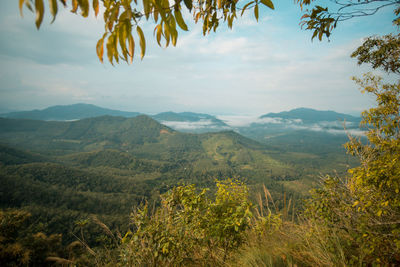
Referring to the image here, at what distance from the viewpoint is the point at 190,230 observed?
118 inches

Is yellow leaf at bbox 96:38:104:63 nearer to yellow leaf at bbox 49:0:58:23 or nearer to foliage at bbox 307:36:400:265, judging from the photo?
yellow leaf at bbox 49:0:58:23

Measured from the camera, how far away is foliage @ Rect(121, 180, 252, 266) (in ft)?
8.63

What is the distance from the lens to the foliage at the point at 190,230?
263 centimetres

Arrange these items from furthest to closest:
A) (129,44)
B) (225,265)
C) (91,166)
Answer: (91,166)
(225,265)
(129,44)

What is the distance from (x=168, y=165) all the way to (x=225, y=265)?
18372 cm

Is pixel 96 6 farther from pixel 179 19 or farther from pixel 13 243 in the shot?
pixel 13 243

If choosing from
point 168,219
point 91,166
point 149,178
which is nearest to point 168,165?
point 149,178

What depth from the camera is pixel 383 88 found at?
4.07 meters

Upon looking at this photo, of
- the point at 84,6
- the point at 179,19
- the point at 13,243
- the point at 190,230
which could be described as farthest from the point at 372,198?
the point at 13,243

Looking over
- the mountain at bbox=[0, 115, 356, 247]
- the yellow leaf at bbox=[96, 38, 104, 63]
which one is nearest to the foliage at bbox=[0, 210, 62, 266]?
the mountain at bbox=[0, 115, 356, 247]

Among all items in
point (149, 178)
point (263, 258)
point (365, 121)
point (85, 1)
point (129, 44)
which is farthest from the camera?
point (149, 178)

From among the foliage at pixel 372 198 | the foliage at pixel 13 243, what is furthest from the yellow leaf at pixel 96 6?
the foliage at pixel 13 243

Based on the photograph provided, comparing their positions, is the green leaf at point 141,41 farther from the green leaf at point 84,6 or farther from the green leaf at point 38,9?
the green leaf at point 38,9

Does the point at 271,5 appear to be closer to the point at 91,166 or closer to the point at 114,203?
the point at 114,203
